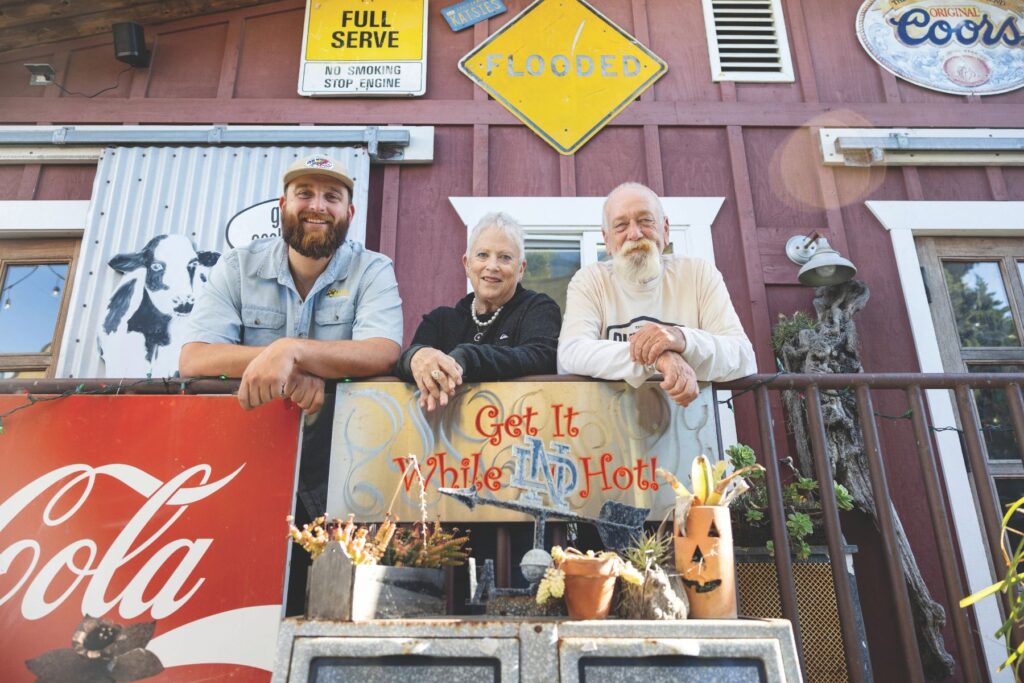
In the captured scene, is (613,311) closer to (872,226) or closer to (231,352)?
(231,352)

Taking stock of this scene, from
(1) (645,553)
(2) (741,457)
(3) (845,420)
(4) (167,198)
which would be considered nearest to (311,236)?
(1) (645,553)

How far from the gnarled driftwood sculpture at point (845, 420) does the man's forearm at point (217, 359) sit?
9.49 ft

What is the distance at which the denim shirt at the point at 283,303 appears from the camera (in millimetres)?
2666

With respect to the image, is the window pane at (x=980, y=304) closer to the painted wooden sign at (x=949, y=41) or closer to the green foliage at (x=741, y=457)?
the painted wooden sign at (x=949, y=41)

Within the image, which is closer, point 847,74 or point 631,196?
point 631,196

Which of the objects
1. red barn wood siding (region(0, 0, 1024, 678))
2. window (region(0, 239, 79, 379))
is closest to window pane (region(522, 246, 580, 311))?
red barn wood siding (region(0, 0, 1024, 678))

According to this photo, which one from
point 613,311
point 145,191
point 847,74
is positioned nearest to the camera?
point 613,311

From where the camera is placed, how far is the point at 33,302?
191 inches

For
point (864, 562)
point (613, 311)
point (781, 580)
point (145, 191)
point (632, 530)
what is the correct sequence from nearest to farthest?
point (632, 530) → point (781, 580) → point (613, 311) → point (864, 562) → point (145, 191)

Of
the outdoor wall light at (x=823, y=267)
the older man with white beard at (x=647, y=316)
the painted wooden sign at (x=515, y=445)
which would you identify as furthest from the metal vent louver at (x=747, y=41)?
the painted wooden sign at (x=515, y=445)

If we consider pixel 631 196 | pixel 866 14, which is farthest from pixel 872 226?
pixel 631 196

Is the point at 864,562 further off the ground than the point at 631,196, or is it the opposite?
the point at 631,196

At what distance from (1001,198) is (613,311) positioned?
12.8 feet

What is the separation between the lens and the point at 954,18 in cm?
550
